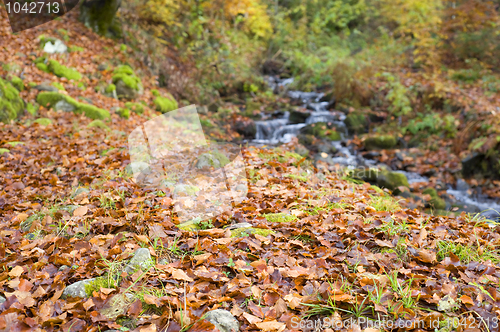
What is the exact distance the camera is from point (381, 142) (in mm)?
9148

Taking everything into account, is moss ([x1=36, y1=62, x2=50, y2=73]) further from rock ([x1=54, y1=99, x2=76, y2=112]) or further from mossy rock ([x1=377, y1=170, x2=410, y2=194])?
mossy rock ([x1=377, y1=170, x2=410, y2=194])

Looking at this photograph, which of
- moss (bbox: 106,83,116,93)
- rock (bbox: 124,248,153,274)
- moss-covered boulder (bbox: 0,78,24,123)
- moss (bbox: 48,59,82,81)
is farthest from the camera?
moss (bbox: 106,83,116,93)

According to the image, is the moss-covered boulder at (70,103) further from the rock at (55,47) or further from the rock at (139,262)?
the rock at (139,262)

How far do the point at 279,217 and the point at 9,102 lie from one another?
588 cm

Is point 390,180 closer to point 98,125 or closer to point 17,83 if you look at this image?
point 98,125

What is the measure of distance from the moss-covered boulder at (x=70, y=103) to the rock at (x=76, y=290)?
559 centimetres

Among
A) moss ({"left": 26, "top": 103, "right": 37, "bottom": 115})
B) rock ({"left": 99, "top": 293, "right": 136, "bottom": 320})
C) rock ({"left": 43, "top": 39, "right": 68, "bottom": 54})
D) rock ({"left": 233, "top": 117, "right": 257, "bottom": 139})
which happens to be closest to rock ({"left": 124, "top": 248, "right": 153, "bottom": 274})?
rock ({"left": 99, "top": 293, "right": 136, "bottom": 320})

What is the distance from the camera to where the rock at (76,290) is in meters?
2.02

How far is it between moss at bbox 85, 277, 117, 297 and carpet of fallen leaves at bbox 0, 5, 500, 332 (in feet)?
0.21

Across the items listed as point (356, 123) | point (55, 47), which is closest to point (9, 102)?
point (55, 47)

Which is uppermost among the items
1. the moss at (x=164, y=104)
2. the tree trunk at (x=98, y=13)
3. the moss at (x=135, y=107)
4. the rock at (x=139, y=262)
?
the tree trunk at (x=98, y=13)

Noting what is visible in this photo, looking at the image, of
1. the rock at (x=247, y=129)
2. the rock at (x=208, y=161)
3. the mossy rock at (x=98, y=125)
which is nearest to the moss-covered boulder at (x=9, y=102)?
the mossy rock at (x=98, y=125)

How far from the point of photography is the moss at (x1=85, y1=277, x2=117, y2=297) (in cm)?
204

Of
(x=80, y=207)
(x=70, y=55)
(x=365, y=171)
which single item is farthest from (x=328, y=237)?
(x=70, y=55)
